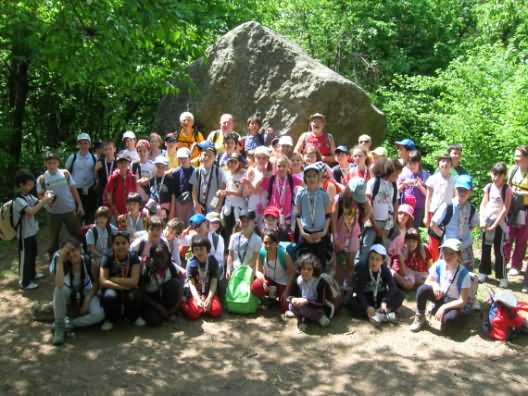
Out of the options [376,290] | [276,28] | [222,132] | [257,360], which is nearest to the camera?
[257,360]

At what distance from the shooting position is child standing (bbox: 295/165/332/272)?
6082mm

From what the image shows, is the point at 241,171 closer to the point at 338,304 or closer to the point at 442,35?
the point at 338,304

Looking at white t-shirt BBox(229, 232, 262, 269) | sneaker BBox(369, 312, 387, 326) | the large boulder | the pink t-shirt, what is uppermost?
the large boulder

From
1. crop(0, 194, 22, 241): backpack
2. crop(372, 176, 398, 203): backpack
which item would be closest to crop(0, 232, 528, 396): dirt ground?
crop(0, 194, 22, 241): backpack

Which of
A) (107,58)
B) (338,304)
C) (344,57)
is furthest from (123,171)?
(344,57)

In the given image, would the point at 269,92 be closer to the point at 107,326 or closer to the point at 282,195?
the point at 282,195

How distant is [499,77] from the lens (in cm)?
1081

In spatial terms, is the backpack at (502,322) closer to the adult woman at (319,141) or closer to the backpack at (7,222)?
the adult woman at (319,141)

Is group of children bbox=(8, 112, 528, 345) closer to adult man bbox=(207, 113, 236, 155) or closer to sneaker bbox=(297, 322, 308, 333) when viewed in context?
sneaker bbox=(297, 322, 308, 333)

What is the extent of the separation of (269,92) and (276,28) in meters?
6.00

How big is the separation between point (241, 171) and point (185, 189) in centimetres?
83

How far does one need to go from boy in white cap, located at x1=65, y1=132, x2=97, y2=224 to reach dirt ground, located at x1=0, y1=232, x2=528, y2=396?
211cm

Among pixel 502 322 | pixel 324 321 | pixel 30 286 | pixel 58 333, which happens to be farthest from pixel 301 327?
pixel 30 286

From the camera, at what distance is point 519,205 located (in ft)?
21.5
